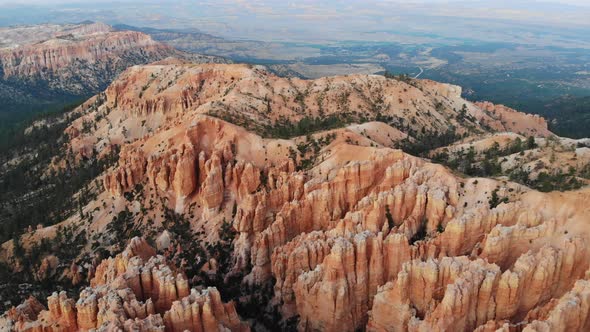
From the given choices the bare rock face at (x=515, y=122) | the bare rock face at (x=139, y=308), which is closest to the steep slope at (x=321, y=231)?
the bare rock face at (x=139, y=308)

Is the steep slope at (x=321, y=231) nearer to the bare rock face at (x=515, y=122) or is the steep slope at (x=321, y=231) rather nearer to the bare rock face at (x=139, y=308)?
the bare rock face at (x=139, y=308)

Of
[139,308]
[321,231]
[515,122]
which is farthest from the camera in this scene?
[515,122]

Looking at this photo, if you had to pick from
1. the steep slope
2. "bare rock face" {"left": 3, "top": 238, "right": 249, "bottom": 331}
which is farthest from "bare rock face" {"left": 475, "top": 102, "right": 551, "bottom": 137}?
"bare rock face" {"left": 3, "top": 238, "right": 249, "bottom": 331}

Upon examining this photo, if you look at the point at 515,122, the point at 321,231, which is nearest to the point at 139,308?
the point at 321,231

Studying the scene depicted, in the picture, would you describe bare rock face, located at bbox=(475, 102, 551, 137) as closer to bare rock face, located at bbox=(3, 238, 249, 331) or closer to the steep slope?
the steep slope

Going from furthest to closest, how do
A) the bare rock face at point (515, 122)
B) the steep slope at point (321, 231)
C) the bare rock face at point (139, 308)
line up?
the bare rock face at point (515, 122)
the steep slope at point (321, 231)
the bare rock face at point (139, 308)

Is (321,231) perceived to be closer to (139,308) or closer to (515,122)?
(139,308)
